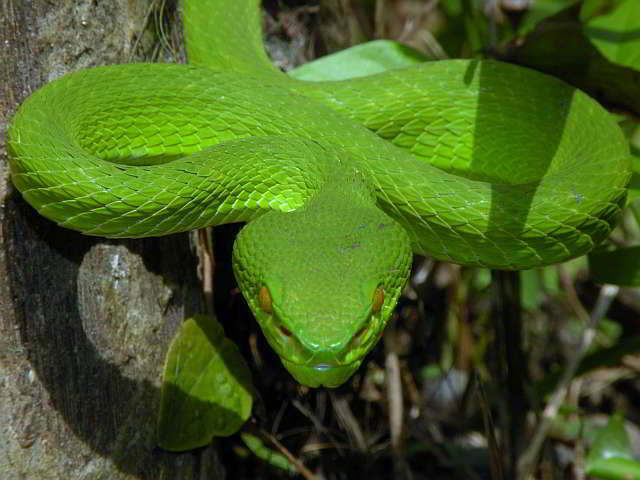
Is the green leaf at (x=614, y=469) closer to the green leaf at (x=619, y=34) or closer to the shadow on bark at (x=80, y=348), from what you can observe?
the green leaf at (x=619, y=34)

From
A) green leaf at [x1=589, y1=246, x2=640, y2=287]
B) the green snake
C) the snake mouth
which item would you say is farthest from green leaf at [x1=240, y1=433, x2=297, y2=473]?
green leaf at [x1=589, y1=246, x2=640, y2=287]

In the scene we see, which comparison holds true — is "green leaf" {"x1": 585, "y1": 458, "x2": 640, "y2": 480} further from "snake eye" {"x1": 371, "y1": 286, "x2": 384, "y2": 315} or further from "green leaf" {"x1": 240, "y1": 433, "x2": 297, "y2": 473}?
"snake eye" {"x1": 371, "y1": 286, "x2": 384, "y2": 315}

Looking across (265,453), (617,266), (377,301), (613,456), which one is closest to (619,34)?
(617,266)

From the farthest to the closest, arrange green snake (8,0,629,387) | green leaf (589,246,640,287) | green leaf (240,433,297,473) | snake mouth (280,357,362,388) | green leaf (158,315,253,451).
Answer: green leaf (240,433,297,473) < green leaf (589,246,640,287) < green leaf (158,315,253,451) < green snake (8,0,629,387) < snake mouth (280,357,362,388)

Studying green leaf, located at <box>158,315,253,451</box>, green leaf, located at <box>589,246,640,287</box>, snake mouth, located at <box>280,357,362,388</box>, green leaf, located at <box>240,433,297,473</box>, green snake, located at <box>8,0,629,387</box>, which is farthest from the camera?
green leaf, located at <box>240,433,297,473</box>

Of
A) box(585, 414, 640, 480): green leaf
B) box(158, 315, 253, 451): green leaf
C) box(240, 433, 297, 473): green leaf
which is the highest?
box(158, 315, 253, 451): green leaf

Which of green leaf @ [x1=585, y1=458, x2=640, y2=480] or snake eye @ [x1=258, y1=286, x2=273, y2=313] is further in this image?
green leaf @ [x1=585, y1=458, x2=640, y2=480]

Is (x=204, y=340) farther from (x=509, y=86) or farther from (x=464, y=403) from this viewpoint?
(x=464, y=403)
